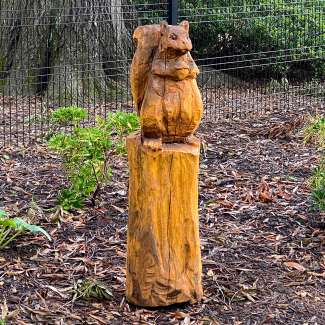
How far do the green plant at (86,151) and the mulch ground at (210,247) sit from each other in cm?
15

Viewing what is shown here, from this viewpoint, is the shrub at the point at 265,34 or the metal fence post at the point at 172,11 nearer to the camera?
the metal fence post at the point at 172,11

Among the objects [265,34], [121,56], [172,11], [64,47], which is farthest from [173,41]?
[265,34]

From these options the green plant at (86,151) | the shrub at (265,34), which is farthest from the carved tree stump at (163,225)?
the shrub at (265,34)

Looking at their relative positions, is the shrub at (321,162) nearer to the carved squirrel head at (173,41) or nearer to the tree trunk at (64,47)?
the carved squirrel head at (173,41)

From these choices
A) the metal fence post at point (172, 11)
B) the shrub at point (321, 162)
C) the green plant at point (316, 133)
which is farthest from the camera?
the green plant at point (316, 133)

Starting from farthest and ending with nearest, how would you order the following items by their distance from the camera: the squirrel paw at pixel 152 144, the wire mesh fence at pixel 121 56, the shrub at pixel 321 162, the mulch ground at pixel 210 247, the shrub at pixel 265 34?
the shrub at pixel 265 34, the wire mesh fence at pixel 121 56, the shrub at pixel 321 162, the mulch ground at pixel 210 247, the squirrel paw at pixel 152 144

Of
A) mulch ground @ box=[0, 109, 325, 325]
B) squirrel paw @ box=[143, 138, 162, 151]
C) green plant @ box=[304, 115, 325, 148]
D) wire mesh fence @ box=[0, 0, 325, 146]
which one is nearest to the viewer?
squirrel paw @ box=[143, 138, 162, 151]

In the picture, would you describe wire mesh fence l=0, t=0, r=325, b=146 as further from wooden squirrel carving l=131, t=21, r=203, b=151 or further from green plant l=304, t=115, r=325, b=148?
wooden squirrel carving l=131, t=21, r=203, b=151

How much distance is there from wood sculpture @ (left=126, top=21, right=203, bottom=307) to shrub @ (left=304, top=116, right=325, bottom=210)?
60.3 inches

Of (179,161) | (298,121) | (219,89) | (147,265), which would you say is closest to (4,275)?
(147,265)

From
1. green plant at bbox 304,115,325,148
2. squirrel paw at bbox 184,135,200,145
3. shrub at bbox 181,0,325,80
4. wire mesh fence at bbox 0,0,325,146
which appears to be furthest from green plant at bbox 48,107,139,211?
shrub at bbox 181,0,325,80

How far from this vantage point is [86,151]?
5695 mm

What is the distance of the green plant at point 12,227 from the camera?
468cm

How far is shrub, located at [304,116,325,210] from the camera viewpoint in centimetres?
563
